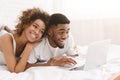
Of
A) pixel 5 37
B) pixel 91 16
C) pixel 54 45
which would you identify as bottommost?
pixel 91 16

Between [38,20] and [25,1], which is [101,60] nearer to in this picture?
[38,20]

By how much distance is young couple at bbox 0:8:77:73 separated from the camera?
1466 millimetres

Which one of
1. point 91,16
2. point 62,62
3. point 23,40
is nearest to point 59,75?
point 62,62

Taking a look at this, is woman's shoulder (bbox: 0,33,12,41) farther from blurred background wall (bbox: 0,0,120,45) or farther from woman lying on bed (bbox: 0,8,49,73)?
blurred background wall (bbox: 0,0,120,45)

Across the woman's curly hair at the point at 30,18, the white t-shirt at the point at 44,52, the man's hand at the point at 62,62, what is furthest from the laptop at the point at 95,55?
the woman's curly hair at the point at 30,18

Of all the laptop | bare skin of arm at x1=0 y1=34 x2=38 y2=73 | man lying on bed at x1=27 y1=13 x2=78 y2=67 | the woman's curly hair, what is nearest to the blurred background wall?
the woman's curly hair

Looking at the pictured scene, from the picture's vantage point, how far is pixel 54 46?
1650 mm

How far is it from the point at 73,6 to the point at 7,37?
172 cm

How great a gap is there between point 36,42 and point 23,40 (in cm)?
11

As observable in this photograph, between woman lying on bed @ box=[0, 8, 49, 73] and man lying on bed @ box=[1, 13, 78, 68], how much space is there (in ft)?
0.17

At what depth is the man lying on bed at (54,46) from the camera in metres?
1.50

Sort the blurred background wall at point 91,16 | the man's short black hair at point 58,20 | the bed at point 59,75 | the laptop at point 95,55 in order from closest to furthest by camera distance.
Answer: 1. the bed at point 59,75
2. the laptop at point 95,55
3. the man's short black hair at point 58,20
4. the blurred background wall at point 91,16

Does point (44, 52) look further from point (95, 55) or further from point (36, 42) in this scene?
point (95, 55)

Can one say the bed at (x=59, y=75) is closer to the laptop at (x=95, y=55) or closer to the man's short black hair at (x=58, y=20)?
the laptop at (x=95, y=55)
